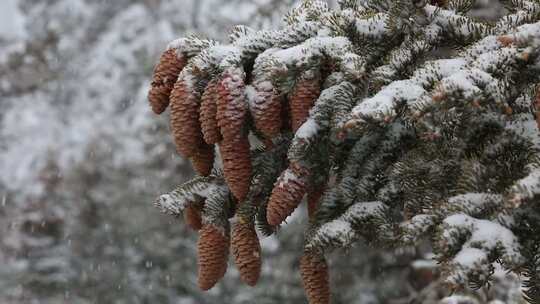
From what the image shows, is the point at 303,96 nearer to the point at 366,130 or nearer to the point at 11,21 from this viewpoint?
the point at 366,130

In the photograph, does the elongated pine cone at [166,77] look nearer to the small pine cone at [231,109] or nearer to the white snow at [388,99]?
the small pine cone at [231,109]

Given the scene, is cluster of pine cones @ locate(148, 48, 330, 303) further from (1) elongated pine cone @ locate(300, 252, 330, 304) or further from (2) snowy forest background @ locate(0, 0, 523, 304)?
(2) snowy forest background @ locate(0, 0, 523, 304)

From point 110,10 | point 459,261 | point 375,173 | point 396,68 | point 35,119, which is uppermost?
point 110,10

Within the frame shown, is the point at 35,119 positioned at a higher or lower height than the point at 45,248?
higher

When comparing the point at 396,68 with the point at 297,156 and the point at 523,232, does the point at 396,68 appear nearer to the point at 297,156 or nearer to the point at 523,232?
the point at 297,156

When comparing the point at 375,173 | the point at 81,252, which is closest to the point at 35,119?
the point at 81,252

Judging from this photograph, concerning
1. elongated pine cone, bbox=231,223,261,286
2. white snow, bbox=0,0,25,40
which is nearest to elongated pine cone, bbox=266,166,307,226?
elongated pine cone, bbox=231,223,261,286

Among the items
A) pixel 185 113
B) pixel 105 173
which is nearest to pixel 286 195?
pixel 185 113
